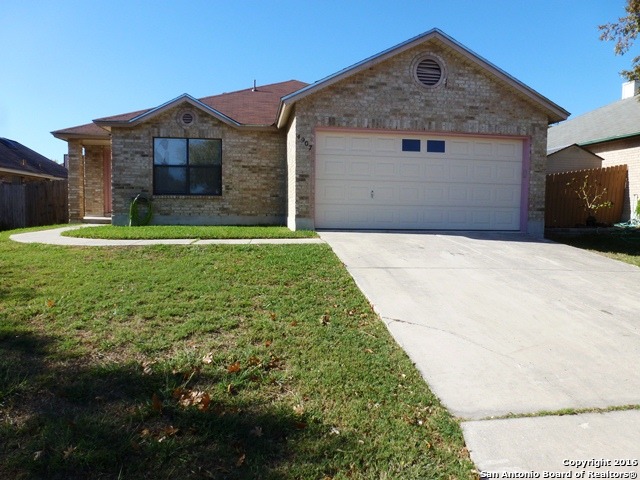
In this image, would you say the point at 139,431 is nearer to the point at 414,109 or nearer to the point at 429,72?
the point at 414,109

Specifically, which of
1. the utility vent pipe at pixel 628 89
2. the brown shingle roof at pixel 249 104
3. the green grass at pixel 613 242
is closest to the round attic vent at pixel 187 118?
the brown shingle roof at pixel 249 104

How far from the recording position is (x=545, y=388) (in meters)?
3.67

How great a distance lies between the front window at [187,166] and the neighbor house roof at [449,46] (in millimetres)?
3045

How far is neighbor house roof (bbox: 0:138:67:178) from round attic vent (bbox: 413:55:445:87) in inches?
804

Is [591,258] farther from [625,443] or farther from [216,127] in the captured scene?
[216,127]

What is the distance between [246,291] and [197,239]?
4.28 metres

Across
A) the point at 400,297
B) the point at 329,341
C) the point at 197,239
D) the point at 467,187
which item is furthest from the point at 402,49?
the point at 329,341

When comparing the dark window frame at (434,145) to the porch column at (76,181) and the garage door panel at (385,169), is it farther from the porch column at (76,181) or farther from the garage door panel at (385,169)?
the porch column at (76,181)

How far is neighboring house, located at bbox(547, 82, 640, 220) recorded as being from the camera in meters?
16.1

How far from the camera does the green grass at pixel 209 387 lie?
105 inches

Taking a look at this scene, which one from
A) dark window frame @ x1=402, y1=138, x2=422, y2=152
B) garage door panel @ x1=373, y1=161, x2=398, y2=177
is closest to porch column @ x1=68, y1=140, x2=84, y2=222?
garage door panel @ x1=373, y1=161, x2=398, y2=177

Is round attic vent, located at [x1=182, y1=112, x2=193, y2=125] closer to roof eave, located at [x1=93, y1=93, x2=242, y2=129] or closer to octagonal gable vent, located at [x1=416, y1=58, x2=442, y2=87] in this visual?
roof eave, located at [x1=93, y1=93, x2=242, y2=129]

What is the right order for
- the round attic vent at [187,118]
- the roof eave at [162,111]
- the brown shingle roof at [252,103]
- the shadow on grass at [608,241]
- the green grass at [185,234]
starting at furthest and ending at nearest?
the brown shingle roof at [252,103] < the round attic vent at [187,118] < the roof eave at [162,111] < the shadow on grass at [608,241] < the green grass at [185,234]
